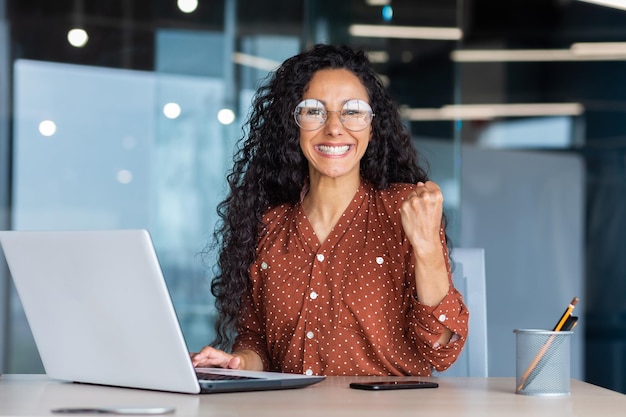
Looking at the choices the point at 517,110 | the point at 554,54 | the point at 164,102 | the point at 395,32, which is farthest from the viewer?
the point at 517,110

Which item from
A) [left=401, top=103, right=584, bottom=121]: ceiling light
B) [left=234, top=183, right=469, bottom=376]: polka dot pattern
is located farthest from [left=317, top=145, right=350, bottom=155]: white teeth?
[left=401, top=103, right=584, bottom=121]: ceiling light

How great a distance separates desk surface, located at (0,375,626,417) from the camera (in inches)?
56.4

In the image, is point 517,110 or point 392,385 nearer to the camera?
point 392,385

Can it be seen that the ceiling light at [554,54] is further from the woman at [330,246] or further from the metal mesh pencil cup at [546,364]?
the metal mesh pencil cup at [546,364]

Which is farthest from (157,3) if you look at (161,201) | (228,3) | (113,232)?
(113,232)

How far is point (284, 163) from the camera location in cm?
248

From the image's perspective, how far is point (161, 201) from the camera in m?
4.12

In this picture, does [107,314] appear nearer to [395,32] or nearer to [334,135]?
[334,135]

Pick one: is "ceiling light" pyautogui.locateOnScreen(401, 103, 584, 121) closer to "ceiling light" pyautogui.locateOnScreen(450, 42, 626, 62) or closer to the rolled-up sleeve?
"ceiling light" pyautogui.locateOnScreen(450, 42, 626, 62)

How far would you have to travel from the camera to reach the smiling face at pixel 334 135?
231 centimetres

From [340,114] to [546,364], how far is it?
91cm

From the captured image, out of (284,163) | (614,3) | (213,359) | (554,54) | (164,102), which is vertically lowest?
(213,359)

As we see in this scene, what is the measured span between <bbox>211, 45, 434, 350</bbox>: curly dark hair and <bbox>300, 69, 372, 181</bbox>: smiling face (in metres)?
0.03

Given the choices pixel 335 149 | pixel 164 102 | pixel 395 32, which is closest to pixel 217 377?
pixel 335 149
